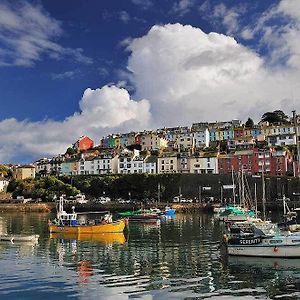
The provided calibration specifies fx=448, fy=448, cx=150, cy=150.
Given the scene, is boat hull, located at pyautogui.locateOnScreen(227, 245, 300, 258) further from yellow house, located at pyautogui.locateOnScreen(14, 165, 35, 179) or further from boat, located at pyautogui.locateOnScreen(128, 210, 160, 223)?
yellow house, located at pyautogui.locateOnScreen(14, 165, 35, 179)

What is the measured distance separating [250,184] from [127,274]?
72.5m

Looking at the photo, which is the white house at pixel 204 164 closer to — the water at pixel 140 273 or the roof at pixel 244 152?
the roof at pixel 244 152

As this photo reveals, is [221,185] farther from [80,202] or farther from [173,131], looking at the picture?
[173,131]

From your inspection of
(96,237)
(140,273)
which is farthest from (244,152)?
(140,273)

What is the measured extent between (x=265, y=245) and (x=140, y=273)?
7.96m

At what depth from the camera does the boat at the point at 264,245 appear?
2497cm

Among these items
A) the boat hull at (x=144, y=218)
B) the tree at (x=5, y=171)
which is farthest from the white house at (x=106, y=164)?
the boat hull at (x=144, y=218)

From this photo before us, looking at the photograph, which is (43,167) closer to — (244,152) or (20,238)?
(244,152)

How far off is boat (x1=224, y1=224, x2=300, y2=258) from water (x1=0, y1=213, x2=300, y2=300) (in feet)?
1.75

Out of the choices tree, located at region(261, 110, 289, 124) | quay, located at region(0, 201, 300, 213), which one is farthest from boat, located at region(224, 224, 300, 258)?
tree, located at region(261, 110, 289, 124)

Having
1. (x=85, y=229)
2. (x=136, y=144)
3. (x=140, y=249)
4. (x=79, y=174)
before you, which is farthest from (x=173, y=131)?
(x=140, y=249)

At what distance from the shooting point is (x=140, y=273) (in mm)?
21781

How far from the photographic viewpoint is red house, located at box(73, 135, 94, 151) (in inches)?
5766

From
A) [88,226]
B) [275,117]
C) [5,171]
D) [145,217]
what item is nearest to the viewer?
[88,226]
